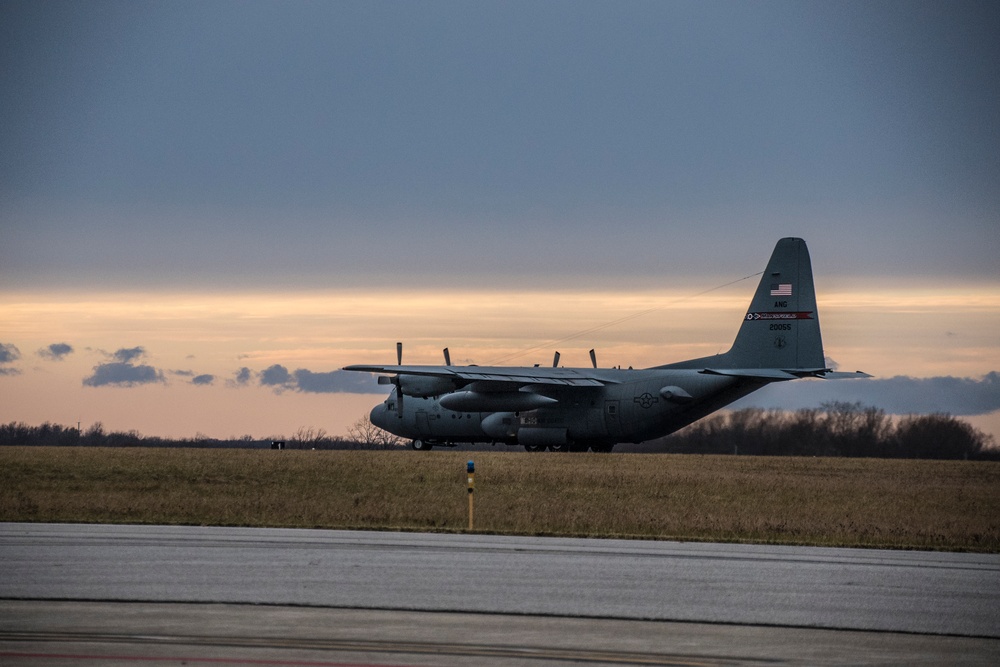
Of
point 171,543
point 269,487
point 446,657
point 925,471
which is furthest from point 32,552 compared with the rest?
point 925,471

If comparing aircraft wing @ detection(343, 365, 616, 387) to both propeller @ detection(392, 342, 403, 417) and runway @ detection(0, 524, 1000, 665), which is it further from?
runway @ detection(0, 524, 1000, 665)

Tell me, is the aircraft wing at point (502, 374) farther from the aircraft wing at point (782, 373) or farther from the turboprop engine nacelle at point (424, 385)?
the aircraft wing at point (782, 373)

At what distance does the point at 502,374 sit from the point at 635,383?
627cm

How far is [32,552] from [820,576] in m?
11.3

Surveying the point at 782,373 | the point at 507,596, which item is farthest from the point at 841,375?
the point at 507,596

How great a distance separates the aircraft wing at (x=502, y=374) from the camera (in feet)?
179

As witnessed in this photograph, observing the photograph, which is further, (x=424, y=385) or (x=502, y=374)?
(x=424, y=385)

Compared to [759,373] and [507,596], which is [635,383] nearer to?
[759,373]

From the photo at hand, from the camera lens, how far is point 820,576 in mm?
16516

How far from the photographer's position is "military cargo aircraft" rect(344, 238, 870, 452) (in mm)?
53312

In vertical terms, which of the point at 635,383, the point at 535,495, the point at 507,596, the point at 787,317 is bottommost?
the point at 507,596

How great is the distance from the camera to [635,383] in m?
56.1

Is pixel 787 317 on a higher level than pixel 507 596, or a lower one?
higher

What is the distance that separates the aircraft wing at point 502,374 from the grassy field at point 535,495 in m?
4.71
